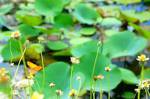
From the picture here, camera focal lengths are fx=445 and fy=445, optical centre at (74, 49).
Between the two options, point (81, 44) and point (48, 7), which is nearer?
point (81, 44)

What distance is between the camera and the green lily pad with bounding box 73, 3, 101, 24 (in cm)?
222

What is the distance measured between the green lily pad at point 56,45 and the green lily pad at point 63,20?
0.58ft

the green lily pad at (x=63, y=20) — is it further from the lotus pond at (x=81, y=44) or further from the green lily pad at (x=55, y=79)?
the green lily pad at (x=55, y=79)

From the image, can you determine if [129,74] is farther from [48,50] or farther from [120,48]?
[48,50]

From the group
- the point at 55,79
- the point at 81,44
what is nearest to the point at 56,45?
the point at 81,44

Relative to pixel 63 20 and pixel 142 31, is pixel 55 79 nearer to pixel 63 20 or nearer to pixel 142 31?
pixel 142 31

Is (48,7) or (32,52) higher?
(48,7)

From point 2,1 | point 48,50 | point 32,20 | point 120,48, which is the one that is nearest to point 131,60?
point 120,48

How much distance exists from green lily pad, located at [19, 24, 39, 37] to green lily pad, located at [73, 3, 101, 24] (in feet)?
0.78

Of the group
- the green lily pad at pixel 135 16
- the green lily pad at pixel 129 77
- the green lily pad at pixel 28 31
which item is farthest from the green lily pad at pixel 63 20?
the green lily pad at pixel 129 77

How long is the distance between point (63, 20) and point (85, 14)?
115 mm

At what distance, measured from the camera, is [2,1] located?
2.68 meters

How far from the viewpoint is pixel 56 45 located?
2.04m

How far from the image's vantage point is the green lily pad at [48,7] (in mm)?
2207
